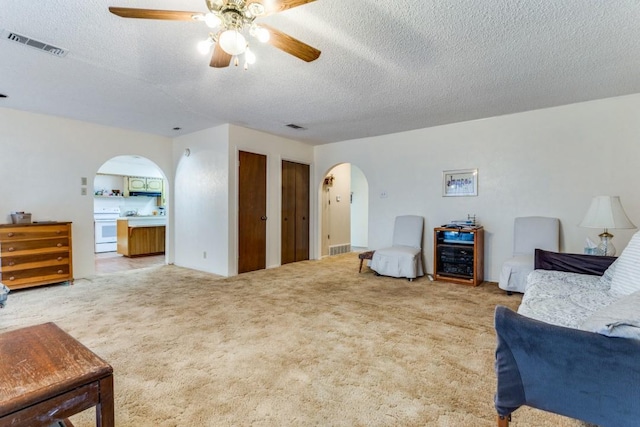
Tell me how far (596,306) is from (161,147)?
630 cm

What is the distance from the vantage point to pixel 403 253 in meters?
4.66

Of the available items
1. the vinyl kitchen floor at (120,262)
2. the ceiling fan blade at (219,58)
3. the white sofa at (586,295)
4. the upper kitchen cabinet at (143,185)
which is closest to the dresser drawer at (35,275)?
the vinyl kitchen floor at (120,262)

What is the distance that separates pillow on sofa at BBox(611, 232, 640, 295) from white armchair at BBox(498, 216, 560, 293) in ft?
4.58

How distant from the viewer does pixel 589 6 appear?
6.59 ft

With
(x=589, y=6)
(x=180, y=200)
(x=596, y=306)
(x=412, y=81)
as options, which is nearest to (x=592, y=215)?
(x=596, y=306)

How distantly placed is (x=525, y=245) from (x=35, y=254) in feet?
21.4

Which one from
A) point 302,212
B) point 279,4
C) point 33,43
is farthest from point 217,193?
point 279,4

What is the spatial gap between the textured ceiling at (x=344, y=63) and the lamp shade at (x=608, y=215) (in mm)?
1252

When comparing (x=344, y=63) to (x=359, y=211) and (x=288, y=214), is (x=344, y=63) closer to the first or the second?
(x=288, y=214)

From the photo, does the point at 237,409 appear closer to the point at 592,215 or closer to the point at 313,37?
the point at 313,37

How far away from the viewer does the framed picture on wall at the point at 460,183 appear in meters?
4.78

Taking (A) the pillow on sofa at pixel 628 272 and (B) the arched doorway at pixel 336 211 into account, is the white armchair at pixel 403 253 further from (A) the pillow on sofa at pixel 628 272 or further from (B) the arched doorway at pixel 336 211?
(A) the pillow on sofa at pixel 628 272

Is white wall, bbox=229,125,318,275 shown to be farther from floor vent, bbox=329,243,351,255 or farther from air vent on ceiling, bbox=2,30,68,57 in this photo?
air vent on ceiling, bbox=2,30,68,57

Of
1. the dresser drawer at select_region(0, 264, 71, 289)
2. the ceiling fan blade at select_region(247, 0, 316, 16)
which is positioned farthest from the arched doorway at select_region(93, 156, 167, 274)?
the ceiling fan blade at select_region(247, 0, 316, 16)
